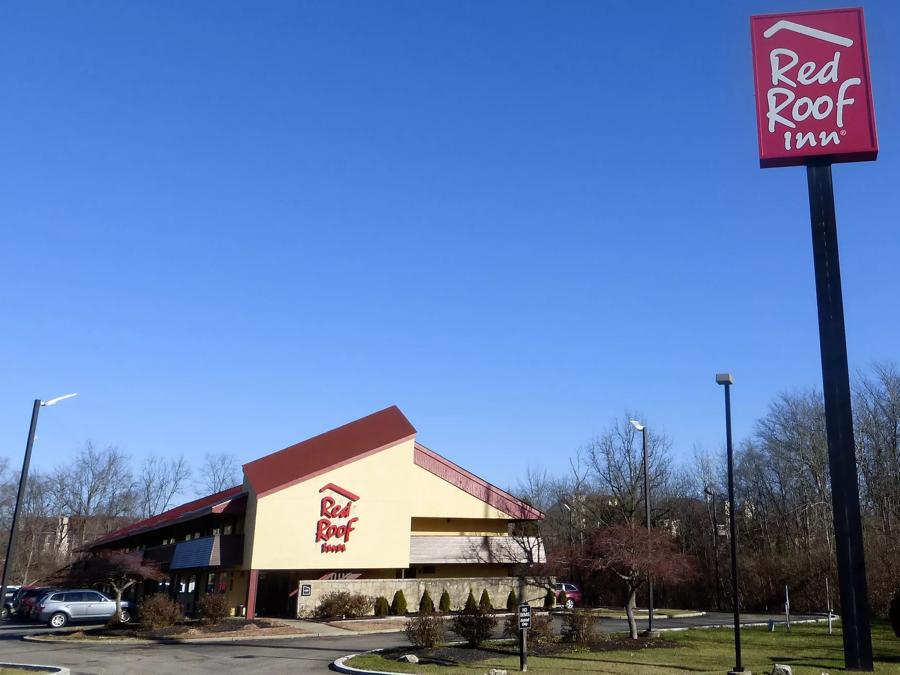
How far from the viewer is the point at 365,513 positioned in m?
37.4

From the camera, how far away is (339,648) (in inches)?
977

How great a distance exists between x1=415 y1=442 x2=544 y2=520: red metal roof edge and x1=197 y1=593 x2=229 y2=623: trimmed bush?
12153 millimetres

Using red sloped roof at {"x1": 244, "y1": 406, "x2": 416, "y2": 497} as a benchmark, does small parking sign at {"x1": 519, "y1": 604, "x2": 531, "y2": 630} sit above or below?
below

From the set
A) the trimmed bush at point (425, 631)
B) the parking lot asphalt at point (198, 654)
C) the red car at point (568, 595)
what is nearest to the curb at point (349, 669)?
the parking lot asphalt at point (198, 654)

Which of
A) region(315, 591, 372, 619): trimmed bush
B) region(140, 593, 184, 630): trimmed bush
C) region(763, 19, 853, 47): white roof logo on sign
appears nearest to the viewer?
region(763, 19, 853, 47): white roof logo on sign

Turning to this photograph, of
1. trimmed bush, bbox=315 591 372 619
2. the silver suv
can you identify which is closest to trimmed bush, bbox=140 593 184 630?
the silver suv

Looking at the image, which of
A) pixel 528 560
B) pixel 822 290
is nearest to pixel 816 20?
pixel 822 290

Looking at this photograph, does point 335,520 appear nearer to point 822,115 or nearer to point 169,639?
point 169,639

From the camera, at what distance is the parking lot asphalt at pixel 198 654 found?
20141mm

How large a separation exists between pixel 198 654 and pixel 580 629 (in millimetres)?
11013

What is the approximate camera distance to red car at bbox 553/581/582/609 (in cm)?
4112

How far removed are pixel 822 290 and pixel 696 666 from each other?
9.62 m

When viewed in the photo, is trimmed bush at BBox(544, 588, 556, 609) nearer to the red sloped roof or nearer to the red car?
the red car

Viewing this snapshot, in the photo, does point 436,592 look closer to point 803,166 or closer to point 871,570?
point 871,570
